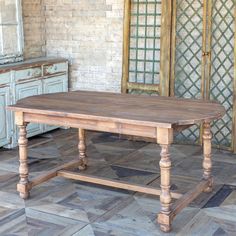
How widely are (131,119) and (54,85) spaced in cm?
321

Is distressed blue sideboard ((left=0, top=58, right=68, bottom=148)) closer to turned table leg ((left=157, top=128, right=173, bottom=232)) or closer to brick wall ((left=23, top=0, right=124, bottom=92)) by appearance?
brick wall ((left=23, top=0, right=124, bottom=92))

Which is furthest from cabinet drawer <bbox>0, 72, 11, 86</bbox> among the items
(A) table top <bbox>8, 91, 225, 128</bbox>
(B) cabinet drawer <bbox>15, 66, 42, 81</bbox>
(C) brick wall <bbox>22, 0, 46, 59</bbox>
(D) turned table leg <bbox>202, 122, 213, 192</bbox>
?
(D) turned table leg <bbox>202, 122, 213, 192</bbox>

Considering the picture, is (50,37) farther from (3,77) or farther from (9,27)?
(3,77)

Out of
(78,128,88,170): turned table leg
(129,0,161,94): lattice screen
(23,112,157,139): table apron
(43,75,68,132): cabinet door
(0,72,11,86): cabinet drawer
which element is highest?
(129,0,161,94): lattice screen

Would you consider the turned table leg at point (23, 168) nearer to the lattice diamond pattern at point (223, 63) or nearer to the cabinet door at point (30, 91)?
the cabinet door at point (30, 91)

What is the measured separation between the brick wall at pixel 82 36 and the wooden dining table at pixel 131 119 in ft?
6.54

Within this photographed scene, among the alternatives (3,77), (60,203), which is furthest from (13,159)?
(60,203)

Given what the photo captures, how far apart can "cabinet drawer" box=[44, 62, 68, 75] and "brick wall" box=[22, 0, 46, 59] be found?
0.51m

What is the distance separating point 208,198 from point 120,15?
3.09 m

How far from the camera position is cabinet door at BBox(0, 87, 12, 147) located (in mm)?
5555

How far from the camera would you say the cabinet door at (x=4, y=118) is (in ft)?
18.2

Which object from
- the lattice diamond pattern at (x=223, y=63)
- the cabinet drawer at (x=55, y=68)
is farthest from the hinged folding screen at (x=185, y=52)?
the cabinet drawer at (x=55, y=68)

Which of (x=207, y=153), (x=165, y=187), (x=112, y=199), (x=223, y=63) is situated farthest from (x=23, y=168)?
(x=223, y=63)

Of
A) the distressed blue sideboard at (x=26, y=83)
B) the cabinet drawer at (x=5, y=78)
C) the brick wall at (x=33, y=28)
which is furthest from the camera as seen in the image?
the brick wall at (x=33, y=28)
